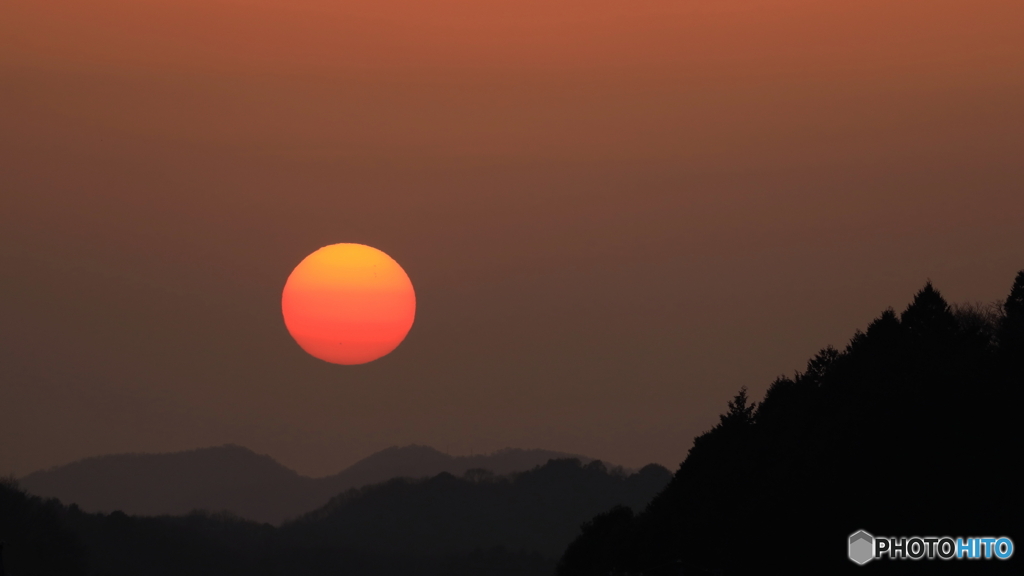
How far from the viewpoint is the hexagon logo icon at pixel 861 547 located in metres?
64.4

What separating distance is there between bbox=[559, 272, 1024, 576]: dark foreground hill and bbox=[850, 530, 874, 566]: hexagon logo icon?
0.54m

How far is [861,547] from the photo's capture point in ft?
217

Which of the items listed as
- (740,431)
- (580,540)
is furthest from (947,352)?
(580,540)

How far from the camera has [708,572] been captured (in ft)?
244

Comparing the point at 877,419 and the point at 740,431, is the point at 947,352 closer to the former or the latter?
the point at 877,419

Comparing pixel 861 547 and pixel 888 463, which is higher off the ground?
pixel 888 463

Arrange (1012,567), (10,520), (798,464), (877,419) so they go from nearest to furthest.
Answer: (1012,567), (877,419), (798,464), (10,520)

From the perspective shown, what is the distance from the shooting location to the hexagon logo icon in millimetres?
64438

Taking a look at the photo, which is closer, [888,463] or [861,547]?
[861,547]

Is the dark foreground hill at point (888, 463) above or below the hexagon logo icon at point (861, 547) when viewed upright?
above

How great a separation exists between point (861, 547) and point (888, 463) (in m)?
6.17

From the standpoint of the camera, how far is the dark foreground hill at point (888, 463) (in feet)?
211

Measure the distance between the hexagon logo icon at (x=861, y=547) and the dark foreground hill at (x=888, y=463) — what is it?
1.76 feet

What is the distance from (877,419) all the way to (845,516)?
628 cm
